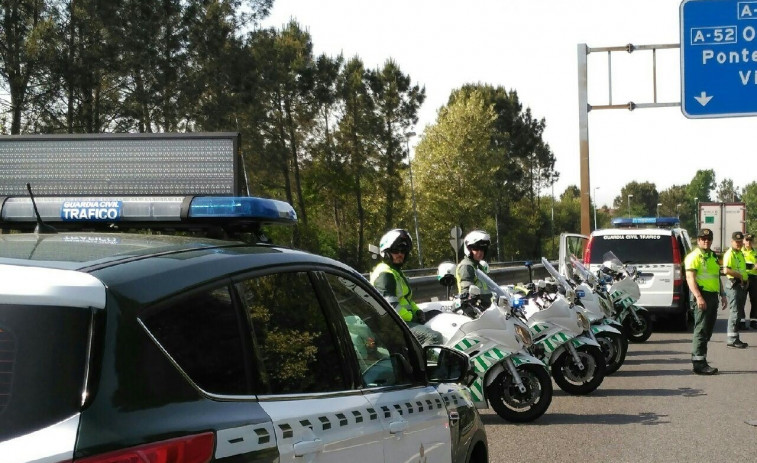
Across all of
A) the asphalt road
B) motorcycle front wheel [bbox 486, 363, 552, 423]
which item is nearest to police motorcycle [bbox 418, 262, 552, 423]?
motorcycle front wheel [bbox 486, 363, 552, 423]

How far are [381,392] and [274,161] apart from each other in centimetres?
4250

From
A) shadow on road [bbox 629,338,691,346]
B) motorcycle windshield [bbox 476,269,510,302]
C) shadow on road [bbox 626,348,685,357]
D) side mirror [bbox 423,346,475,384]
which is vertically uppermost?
side mirror [bbox 423,346,475,384]

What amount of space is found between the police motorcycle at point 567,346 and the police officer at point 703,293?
95.3 inches

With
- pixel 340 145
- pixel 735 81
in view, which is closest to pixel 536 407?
pixel 735 81

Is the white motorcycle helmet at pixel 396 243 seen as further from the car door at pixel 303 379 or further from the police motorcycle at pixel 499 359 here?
the car door at pixel 303 379

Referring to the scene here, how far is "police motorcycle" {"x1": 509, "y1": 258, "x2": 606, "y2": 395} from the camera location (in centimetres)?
1133

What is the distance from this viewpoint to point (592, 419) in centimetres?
1001

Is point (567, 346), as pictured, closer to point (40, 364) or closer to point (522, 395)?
point (522, 395)

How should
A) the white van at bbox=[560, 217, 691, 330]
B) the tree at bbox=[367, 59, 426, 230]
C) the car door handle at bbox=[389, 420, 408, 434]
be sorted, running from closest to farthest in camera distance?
the car door handle at bbox=[389, 420, 408, 434], the white van at bbox=[560, 217, 691, 330], the tree at bbox=[367, 59, 426, 230]

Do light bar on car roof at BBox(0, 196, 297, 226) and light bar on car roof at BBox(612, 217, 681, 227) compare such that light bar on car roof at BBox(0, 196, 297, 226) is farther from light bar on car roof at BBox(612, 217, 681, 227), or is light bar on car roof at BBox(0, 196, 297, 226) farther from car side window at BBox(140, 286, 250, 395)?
light bar on car roof at BBox(612, 217, 681, 227)

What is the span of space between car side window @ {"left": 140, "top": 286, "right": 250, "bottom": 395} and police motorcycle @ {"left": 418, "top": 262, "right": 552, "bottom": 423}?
6.66m

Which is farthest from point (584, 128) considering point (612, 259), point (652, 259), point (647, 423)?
point (647, 423)

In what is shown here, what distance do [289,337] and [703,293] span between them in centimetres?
1130

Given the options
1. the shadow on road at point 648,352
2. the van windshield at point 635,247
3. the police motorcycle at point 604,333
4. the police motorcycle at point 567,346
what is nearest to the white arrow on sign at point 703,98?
the van windshield at point 635,247
